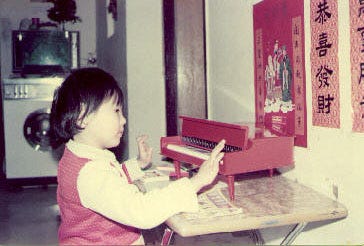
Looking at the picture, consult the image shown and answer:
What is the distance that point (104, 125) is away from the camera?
162cm

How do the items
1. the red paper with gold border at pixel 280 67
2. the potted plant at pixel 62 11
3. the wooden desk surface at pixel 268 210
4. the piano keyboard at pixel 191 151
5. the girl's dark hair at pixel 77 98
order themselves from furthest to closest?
the potted plant at pixel 62 11, the red paper with gold border at pixel 280 67, the piano keyboard at pixel 191 151, the girl's dark hair at pixel 77 98, the wooden desk surface at pixel 268 210

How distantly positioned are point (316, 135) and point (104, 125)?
31.7 inches

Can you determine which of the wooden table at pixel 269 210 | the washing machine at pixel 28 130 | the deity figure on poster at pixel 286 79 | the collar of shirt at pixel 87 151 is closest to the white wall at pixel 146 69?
the washing machine at pixel 28 130

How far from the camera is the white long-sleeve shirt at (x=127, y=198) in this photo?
1385 millimetres

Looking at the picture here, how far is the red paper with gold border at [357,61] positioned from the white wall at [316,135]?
3cm

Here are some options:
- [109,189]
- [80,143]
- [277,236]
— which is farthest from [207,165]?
[277,236]

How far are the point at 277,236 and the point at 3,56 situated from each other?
14.0ft

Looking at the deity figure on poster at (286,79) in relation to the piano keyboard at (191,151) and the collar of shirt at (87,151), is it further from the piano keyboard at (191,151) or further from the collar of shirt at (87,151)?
the collar of shirt at (87,151)

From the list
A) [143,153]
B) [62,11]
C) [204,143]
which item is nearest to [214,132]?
[204,143]

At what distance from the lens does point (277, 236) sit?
2.36m

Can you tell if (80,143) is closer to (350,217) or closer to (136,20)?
(350,217)

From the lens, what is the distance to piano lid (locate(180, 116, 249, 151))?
1.73m

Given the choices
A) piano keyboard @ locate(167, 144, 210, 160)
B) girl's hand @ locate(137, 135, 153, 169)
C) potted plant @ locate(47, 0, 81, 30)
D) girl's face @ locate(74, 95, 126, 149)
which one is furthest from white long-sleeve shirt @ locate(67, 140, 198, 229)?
potted plant @ locate(47, 0, 81, 30)

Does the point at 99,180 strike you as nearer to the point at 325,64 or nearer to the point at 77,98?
the point at 77,98
